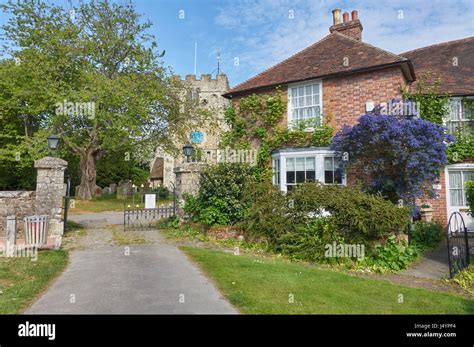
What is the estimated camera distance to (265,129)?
1379cm

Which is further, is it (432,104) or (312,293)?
(432,104)

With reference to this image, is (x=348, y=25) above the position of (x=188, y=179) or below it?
above

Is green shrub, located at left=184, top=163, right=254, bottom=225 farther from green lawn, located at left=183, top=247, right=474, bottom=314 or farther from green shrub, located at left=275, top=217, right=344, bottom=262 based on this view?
green lawn, located at left=183, top=247, right=474, bottom=314

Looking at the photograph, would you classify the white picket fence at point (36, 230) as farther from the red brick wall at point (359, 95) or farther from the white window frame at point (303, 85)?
the red brick wall at point (359, 95)

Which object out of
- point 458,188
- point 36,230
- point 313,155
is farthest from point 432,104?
point 36,230

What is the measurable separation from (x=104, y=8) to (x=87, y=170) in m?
12.9

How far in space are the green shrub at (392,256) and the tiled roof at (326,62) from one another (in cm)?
668

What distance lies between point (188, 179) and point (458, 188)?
10820 millimetres

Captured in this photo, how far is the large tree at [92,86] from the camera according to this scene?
1916 centimetres

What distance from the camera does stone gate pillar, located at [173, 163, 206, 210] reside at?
40.5ft

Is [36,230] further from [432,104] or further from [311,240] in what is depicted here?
[432,104]

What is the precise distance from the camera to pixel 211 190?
36.4ft

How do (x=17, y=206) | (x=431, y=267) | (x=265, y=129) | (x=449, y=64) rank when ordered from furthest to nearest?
(x=449, y=64) → (x=265, y=129) → (x=17, y=206) → (x=431, y=267)
